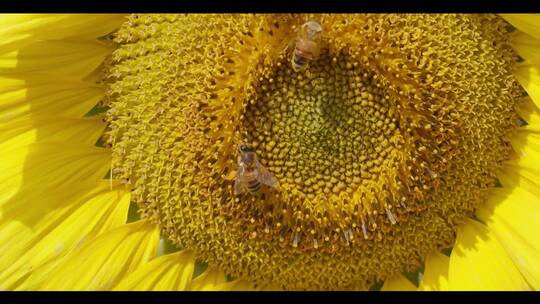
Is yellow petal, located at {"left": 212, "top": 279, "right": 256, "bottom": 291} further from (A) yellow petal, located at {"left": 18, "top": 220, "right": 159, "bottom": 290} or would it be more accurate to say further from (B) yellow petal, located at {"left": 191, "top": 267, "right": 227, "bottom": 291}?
(A) yellow petal, located at {"left": 18, "top": 220, "right": 159, "bottom": 290}

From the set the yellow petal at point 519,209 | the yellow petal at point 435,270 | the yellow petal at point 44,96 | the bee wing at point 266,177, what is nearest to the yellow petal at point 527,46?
the yellow petal at point 519,209

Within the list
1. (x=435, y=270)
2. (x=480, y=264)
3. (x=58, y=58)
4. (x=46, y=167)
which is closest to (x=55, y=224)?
(x=46, y=167)

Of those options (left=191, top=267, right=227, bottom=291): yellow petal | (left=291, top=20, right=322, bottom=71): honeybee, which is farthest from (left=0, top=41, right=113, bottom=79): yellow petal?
(left=191, top=267, right=227, bottom=291): yellow petal

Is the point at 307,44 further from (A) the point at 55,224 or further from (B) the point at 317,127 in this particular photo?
(A) the point at 55,224

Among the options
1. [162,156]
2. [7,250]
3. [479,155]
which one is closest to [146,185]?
[162,156]

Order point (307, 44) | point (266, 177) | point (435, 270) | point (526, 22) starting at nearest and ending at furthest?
point (307, 44)
point (526, 22)
point (266, 177)
point (435, 270)

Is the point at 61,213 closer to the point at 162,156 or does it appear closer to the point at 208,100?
the point at 162,156
